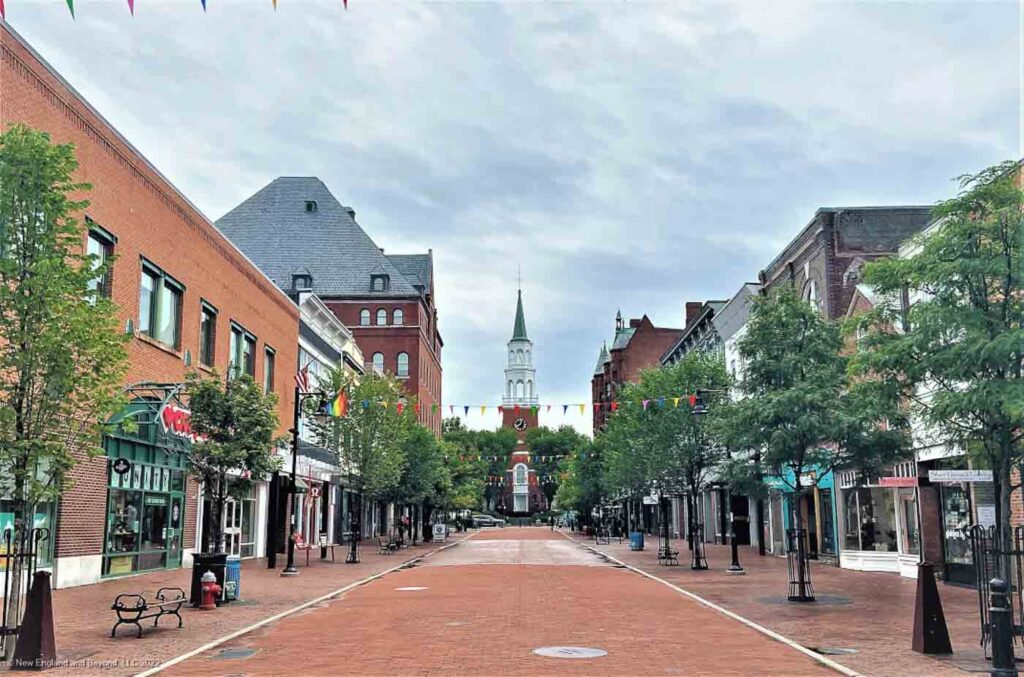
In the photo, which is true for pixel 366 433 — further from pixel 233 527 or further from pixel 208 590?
pixel 208 590

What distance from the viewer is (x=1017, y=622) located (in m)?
14.3

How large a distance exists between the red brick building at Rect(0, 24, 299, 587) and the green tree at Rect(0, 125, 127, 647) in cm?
533

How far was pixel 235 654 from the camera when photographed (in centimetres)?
1230

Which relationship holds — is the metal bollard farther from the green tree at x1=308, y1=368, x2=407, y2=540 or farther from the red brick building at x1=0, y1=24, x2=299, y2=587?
the green tree at x1=308, y1=368, x2=407, y2=540

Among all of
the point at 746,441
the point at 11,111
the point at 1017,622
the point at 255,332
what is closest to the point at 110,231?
the point at 11,111

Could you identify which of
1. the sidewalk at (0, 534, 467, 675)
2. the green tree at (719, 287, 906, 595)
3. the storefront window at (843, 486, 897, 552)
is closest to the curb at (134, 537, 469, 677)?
the sidewalk at (0, 534, 467, 675)

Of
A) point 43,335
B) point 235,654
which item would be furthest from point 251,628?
point 43,335

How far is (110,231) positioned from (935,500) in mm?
21515

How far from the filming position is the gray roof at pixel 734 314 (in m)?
42.0

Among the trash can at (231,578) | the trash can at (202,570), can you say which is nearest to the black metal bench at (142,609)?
the trash can at (202,570)

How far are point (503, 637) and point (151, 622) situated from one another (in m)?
5.74

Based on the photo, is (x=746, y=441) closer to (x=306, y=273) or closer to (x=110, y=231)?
(x=110, y=231)

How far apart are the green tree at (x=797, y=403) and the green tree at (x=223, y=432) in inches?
399

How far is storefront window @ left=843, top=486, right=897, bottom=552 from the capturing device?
89.9ft
